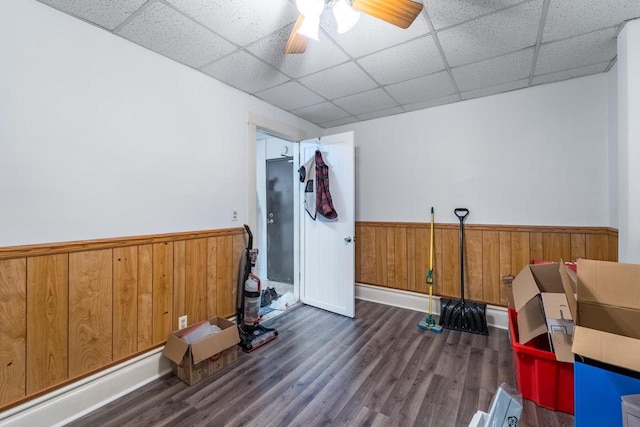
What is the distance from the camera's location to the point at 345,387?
1.93 metres

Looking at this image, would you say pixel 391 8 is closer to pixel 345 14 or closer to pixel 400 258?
pixel 345 14

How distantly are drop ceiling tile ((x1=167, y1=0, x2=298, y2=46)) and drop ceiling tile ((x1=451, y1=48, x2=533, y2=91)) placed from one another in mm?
1590

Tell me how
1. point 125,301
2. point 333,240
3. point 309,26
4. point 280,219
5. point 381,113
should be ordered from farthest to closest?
point 280,219
point 381,113
point 333,240
point 125,301
point 309,26

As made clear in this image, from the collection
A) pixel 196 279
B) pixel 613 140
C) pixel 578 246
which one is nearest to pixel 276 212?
pixel 196 279

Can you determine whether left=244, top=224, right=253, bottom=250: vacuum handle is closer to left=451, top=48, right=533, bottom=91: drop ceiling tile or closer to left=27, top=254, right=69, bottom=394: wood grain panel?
left=27, top=254, right=69, bottom=394: wood grain panel

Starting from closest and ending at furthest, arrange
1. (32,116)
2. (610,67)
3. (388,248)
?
(32,116) < (610,67) < (388,248)

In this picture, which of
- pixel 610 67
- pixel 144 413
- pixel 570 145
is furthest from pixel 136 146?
pixel 610 67

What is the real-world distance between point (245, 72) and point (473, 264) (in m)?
3.07

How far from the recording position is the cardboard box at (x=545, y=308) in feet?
5.08

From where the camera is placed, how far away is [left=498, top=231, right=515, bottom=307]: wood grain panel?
2.83m

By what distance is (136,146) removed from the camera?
1988mm

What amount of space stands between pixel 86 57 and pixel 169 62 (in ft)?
1.87

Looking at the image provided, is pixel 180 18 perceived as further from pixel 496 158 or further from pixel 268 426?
pixel 496 158

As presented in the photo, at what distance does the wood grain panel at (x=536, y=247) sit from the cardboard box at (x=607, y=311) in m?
1.73
